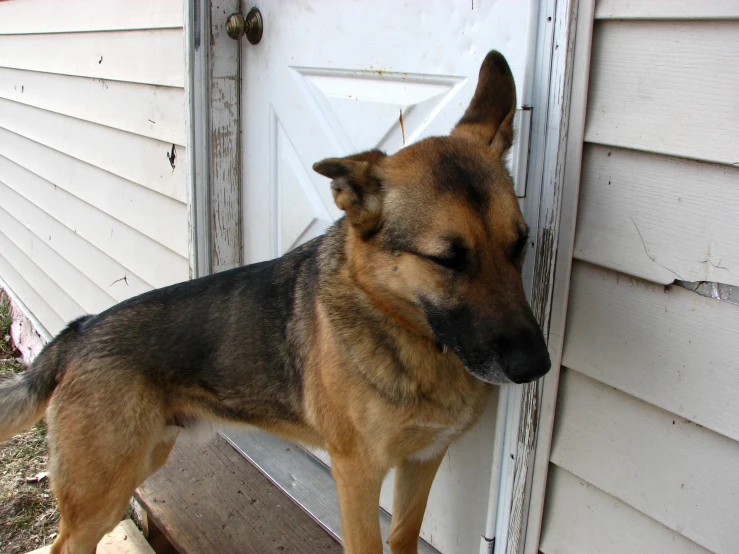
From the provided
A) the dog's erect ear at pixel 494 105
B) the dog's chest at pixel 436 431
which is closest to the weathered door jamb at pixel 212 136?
the dog's erect ear at pixel 494 105

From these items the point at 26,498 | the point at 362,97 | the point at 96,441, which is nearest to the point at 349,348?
the point at 96,441

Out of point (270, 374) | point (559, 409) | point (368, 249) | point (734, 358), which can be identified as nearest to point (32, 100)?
point (270, 374)

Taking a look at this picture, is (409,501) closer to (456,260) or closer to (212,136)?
(456,260)

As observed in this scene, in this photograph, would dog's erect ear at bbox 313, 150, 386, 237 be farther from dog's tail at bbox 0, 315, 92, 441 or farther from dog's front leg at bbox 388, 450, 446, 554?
dog's tail at bbox 0, 315, 92, 441

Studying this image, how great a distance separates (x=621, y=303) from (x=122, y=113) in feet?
12.1

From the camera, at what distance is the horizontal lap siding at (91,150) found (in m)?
3.86

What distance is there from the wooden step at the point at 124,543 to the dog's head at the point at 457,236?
6.49ft

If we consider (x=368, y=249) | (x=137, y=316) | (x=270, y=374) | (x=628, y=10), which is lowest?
(x=270, y=374)

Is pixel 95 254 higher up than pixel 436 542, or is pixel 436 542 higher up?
pixel 95 254

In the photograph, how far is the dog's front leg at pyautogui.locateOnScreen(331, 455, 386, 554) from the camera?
2080 mm

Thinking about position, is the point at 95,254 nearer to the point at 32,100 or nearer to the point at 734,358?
the point at 32,100

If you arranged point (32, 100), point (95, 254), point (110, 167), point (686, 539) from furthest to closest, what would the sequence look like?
point (32, 100), point (95, 254), point (110, 167), point (686, 539)

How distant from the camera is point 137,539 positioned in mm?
3080

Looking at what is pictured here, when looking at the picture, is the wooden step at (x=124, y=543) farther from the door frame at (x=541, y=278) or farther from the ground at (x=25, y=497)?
the door frame at (x=541, y=278)
